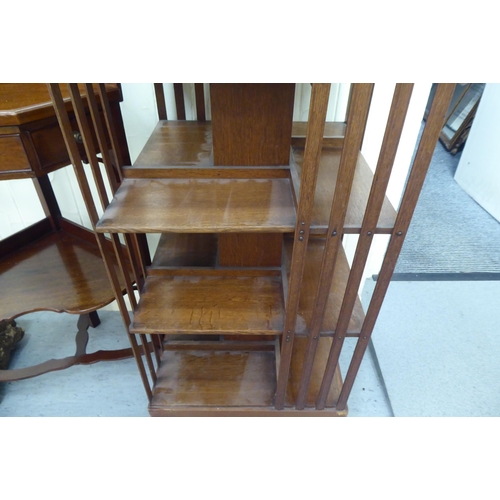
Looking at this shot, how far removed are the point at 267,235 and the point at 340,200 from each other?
339 mm

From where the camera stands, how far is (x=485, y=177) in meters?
2.32

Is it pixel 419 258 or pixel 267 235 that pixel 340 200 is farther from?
pixel 419 258

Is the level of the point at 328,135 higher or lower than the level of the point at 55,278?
higher

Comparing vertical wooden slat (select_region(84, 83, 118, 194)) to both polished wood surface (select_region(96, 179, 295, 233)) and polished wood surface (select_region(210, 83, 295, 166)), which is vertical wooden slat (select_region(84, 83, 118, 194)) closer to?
polished wood surface (select_region(96, 179, 295, 233))

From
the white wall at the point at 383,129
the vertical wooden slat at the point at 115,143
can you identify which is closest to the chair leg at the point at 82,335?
the vertical wooden slat at the point at 115,143

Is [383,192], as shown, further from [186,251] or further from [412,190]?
[186,251]

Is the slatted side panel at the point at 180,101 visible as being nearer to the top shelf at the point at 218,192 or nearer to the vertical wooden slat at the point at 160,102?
the vertical wooden slat at the point at 160,102

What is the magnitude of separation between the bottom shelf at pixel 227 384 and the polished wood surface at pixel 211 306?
312mm

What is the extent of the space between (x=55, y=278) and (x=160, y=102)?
0.68 metres

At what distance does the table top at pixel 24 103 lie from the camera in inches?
30.8

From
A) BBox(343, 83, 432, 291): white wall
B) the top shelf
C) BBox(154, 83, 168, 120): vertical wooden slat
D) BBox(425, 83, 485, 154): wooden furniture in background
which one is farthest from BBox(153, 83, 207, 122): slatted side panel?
BBox(425, 83, 485, 154): wooden furniture in background

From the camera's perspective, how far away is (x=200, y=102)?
1159 millimetres

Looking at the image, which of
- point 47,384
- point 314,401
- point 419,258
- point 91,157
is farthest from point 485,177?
point 47,384

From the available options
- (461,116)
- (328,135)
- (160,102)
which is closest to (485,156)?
(461,116)
